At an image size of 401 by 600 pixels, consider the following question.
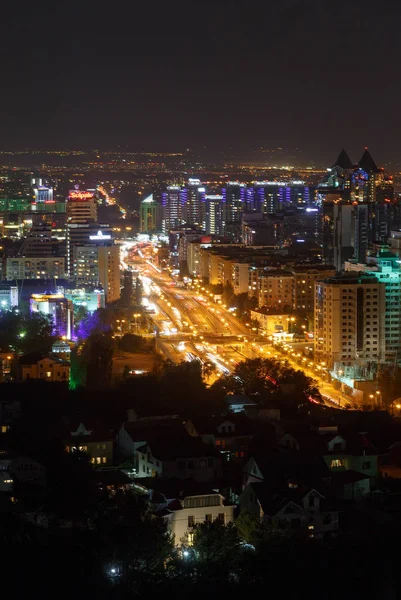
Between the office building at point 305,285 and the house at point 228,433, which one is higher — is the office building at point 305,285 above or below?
below

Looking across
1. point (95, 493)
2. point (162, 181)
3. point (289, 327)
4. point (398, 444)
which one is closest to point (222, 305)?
point (289, 327)

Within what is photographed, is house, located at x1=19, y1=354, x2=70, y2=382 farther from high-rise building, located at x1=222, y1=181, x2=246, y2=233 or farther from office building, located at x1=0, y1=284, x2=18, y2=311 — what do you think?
high-rise building, located at x1=222, y1=181, x2=246, y2=233

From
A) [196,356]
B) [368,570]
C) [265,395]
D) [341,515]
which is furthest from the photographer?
[196,356]

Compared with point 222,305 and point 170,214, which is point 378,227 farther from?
point 170,214

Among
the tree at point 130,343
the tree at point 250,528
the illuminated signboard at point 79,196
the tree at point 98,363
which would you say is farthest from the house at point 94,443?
the illuminated signboard at point 79,196

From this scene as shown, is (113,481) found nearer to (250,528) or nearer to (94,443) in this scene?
(94,443)

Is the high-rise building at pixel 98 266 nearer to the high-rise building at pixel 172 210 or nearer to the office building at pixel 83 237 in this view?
the office building at pixel 83 237

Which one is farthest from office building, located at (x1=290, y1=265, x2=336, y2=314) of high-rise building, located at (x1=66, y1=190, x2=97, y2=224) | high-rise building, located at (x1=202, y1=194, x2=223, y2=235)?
high-rise building, located at (x1=202, y1=194, x2=223, y2=235)
